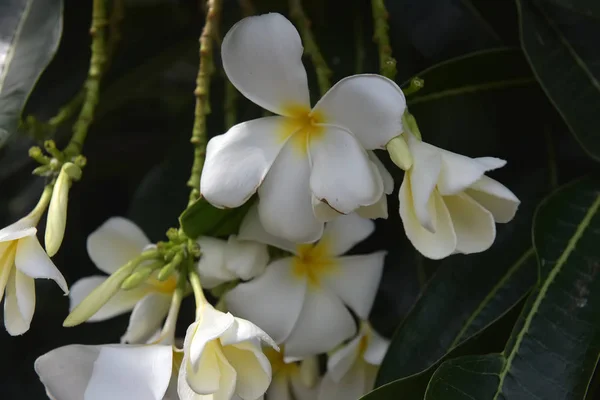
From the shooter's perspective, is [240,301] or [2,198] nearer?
[240,301]

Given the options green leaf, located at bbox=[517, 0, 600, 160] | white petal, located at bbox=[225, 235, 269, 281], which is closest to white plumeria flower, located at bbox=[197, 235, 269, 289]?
white petal, located at bbox=[225, 235, 269, 281]

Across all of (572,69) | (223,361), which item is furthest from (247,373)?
(572,69)

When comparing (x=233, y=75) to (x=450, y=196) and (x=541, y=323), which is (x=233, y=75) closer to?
(x=450, y=196)

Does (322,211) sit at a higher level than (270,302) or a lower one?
higher

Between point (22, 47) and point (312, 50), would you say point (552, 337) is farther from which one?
point (22, 47)

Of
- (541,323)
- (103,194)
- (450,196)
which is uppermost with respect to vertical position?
(450,196)

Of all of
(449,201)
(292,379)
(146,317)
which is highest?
(449,201)

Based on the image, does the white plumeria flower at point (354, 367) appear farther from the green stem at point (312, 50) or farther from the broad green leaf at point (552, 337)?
the green stem at point (312, 50)

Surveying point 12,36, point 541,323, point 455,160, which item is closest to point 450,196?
point 455,160
